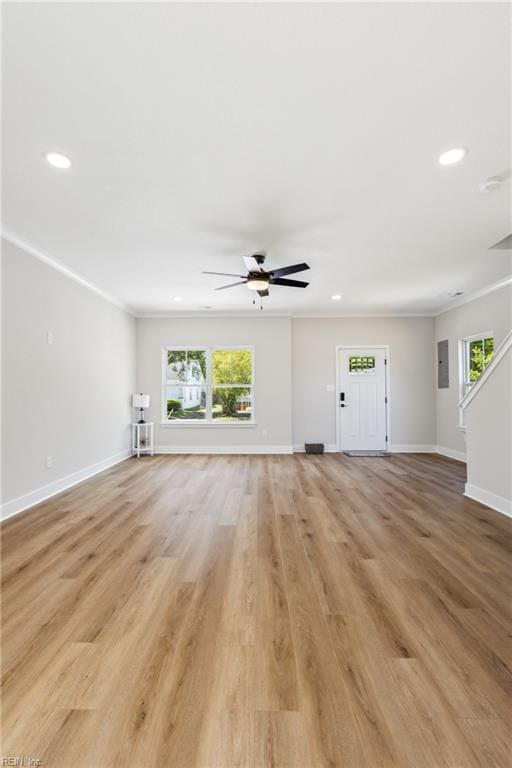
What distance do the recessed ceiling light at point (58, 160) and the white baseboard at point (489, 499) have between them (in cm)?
478

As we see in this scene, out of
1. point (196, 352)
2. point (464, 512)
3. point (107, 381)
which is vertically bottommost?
point (464, 512)

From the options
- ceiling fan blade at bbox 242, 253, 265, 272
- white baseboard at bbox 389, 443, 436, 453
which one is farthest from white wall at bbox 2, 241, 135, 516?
white baseboard at bbox 389, 443, 436, 453

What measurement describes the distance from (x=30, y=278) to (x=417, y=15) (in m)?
3.92

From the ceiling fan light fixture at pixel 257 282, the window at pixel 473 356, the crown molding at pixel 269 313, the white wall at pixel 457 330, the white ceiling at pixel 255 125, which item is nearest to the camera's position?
the white ceiling at pixel 255 125

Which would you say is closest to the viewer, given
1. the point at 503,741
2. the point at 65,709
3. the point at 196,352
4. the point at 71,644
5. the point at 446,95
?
the point at 503,741

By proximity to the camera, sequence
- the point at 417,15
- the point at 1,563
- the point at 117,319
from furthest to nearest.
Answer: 1. the point at 117,319
2. the point at 1,563
3. the point at 417,15

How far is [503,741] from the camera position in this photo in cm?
120

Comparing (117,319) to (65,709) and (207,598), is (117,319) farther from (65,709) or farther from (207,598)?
(65,709)

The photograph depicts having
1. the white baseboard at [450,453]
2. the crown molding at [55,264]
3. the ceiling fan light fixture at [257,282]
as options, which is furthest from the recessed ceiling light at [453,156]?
the white baseboard at [450,453]

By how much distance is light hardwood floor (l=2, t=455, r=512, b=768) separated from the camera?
3.94 ft

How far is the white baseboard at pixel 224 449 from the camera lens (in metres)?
7.08

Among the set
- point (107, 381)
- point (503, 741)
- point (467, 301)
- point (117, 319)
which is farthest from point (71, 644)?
point (467, 301)

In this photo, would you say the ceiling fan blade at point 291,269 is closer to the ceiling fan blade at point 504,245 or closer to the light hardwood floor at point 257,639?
the ceiling fan blade at point 504,245

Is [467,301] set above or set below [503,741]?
above
